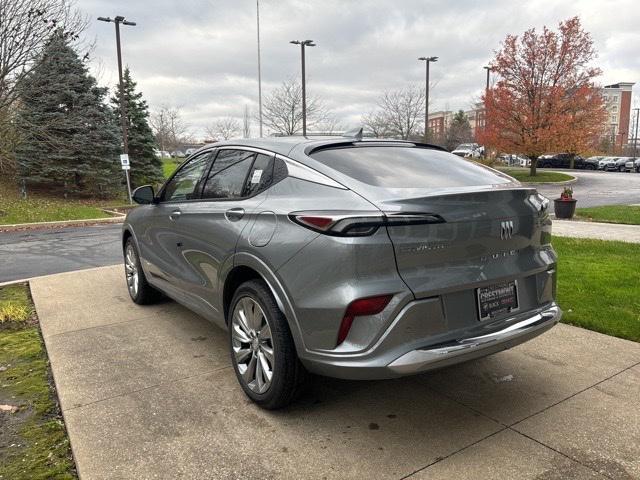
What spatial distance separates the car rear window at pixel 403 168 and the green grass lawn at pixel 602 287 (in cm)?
202

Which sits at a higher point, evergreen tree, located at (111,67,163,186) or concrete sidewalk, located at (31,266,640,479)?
evergreen tree, located at (111,67,163,186)

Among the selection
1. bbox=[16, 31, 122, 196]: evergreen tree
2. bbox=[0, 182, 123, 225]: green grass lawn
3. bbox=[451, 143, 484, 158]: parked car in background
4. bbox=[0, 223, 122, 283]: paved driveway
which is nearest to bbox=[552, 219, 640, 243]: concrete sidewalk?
bbox=[0, 223, 122, 283]: paved driveway

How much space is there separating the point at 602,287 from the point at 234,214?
14.3ft

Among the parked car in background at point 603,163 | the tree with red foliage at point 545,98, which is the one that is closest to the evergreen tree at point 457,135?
the parked car in background at point 603,163

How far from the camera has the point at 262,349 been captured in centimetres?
307

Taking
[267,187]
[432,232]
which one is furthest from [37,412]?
[432,232]

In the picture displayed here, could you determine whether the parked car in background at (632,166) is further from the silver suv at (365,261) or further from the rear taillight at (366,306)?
the rear taillight at (366,306)

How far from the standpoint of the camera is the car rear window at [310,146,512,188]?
9.45ft

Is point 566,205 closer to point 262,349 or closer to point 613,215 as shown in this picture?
point 613,215

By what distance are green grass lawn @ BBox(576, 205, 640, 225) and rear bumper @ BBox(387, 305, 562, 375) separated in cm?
1086

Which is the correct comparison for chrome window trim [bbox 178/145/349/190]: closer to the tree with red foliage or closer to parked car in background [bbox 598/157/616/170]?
the tree with red foliage

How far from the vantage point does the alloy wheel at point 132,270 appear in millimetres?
5346

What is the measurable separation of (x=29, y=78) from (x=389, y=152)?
1678 cm

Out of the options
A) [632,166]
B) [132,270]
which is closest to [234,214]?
[132,270]
